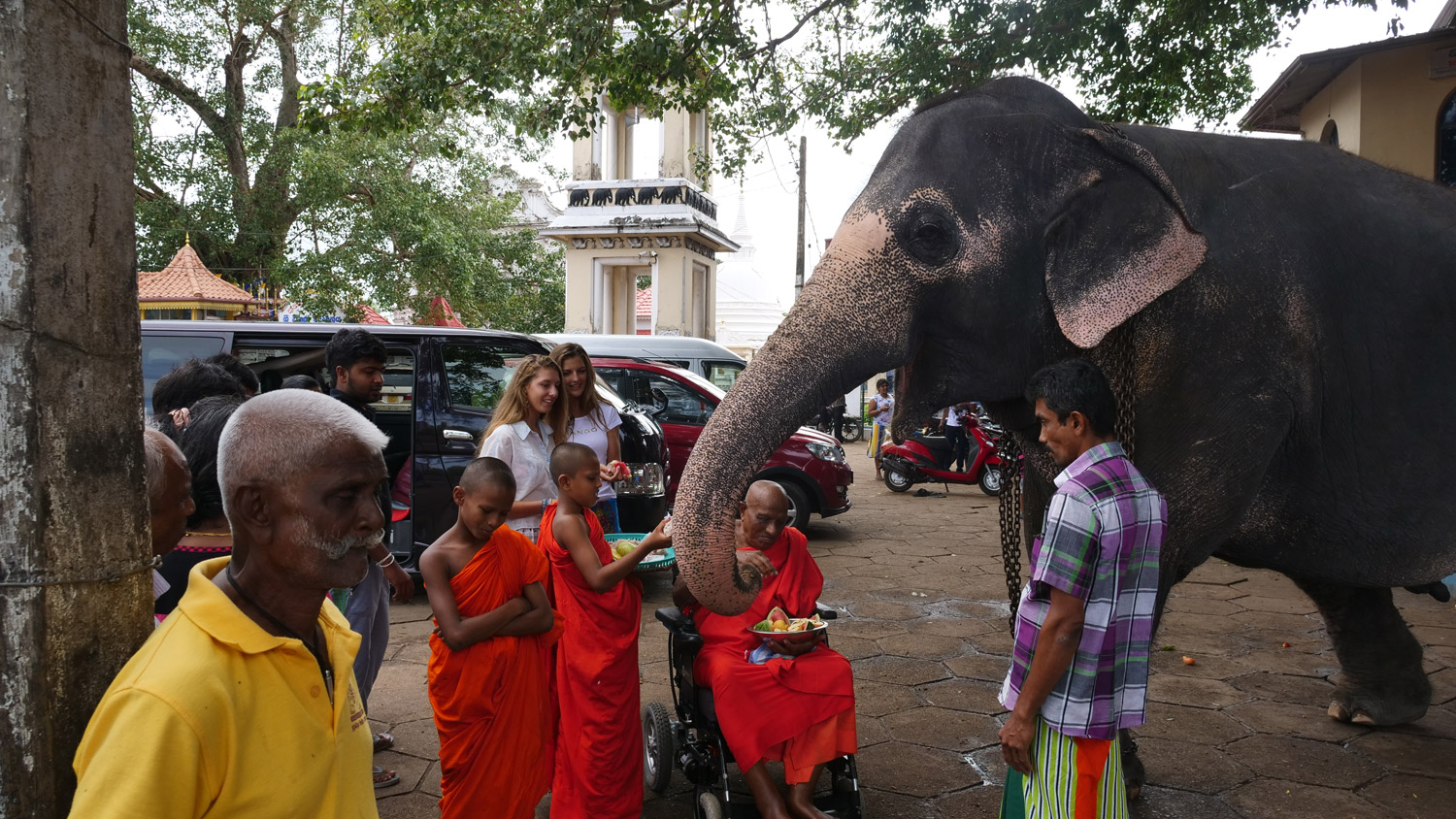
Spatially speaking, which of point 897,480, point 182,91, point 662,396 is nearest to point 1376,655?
point 662,396

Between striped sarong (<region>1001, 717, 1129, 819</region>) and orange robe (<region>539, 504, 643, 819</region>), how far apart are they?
1.43 meters

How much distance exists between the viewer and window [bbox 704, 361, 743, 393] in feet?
41.2

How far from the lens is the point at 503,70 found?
22.9 feet

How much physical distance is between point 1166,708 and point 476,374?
183 inches

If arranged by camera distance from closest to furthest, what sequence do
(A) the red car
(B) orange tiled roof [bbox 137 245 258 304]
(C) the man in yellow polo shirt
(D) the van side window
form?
(C) the man in yellow polo shirt
(D) the van side window
(A) the red car
(B) orange tiled roof [bbox 137 245 258 304]

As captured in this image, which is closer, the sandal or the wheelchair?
the wheelchair

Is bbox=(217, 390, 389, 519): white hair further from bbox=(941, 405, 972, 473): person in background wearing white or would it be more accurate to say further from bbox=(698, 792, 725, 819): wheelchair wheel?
bbox=(941, 405, 972, 473): person in background wearing white

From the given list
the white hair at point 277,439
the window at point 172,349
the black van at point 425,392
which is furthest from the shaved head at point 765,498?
the window at point 172,349

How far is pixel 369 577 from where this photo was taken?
11.1ft

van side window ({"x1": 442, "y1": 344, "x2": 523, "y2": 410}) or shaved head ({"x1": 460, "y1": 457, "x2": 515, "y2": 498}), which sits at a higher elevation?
van side window ({"x1": 442, "y1": 344, "x2": 523, "y2": 410})

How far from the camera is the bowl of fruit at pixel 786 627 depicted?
10.6 ft

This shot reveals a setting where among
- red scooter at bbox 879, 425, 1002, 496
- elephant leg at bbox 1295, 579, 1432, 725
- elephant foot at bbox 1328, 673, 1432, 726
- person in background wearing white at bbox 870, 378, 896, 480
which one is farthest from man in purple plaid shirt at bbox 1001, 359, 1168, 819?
person in background wearing white at bbox 870, 378, 896, 480

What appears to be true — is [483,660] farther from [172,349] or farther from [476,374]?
[172,349]

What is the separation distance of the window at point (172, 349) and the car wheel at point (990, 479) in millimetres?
9075
